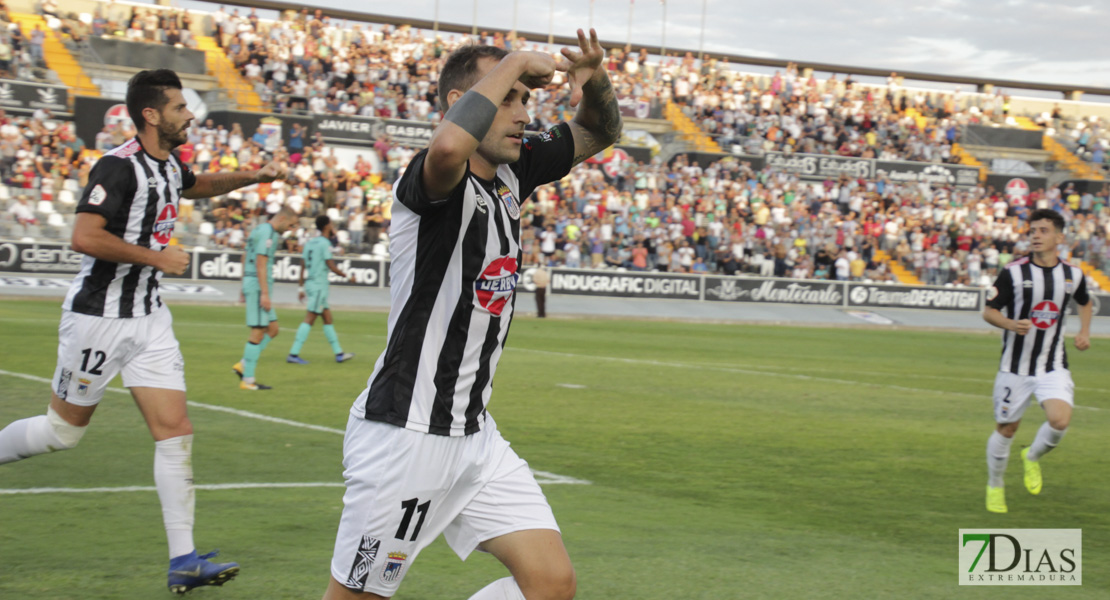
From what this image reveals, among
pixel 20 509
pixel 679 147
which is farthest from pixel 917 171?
pixel 20 509

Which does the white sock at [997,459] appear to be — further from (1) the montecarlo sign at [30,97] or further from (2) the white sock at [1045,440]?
(1) the montecarlo sign at [30,97]

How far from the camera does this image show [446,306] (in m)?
3.37

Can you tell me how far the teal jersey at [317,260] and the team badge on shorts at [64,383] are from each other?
33.0 ft

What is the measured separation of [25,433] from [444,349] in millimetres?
3132

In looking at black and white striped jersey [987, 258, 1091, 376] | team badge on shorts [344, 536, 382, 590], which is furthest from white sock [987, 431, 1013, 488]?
team badge on shorts [344, 536, 382, 590]

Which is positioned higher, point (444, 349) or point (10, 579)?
point (444, 349)

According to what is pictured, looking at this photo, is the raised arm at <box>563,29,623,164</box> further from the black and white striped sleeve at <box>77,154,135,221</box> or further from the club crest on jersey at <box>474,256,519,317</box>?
the black and white striped sleeve at <box>77,154,135,221</box>

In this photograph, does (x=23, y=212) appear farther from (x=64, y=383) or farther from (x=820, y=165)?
(x=820, y=165)

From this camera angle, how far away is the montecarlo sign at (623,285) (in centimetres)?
3177

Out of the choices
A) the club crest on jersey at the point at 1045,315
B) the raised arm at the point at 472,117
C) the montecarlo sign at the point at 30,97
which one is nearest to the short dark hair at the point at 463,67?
the raised arm at the point at 472,117

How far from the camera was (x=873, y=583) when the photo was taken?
5.66m

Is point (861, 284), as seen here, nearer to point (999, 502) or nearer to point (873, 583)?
point (999, 502)

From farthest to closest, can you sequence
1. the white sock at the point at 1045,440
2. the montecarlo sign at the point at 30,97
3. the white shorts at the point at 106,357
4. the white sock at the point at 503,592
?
the montecarlo sign at the point at 30,97, the white sock at the point at 1045,440, the white shorts at the point at 106,357, the white sock at the point at 503,592

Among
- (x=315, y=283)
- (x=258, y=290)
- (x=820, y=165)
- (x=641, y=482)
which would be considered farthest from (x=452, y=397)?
(x=820, y=165)
